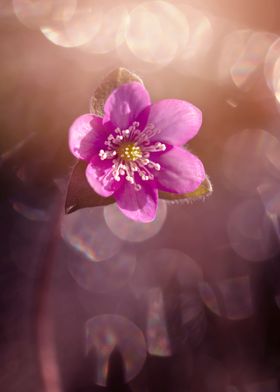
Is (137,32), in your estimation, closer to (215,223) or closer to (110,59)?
(110,59)

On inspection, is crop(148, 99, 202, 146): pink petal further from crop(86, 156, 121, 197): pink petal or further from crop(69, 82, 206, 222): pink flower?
crop(86, 156, 121, 197): pink petal

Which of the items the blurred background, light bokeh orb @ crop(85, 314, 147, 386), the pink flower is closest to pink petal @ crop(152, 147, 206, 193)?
the pink flower

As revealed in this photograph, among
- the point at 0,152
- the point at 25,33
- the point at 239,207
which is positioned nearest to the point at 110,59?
the point at 25,33

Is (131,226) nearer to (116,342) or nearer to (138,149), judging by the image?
(116,342)

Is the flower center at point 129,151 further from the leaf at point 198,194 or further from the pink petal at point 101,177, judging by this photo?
the leaf at point 198,194

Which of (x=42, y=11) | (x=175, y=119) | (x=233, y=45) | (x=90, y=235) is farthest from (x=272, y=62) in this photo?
(x=175, y=119)
